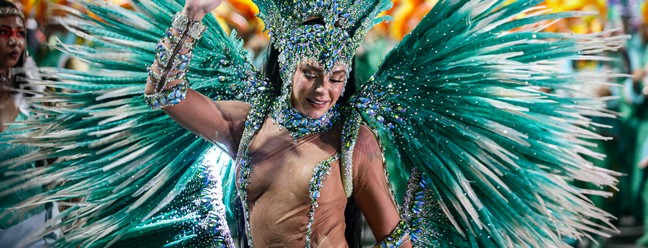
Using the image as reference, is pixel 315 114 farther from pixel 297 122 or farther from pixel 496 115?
pixel 496 115

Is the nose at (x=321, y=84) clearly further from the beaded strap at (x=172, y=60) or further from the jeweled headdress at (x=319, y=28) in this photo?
the beaded strap at (x=172, y=60)

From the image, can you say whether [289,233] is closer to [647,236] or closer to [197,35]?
[197,35]

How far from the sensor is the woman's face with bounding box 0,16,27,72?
85.0 inches

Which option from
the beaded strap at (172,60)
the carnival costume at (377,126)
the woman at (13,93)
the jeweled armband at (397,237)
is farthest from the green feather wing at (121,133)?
the woman at (13,93)

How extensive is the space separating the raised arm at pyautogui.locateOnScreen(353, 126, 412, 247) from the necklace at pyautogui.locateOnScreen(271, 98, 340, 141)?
3.2 inches

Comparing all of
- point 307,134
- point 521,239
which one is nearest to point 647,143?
point 521,239

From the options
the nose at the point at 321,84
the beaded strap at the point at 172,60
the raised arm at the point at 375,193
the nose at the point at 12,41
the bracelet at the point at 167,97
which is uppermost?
the nose at the point at 12,41

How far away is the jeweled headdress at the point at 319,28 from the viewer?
1.41m

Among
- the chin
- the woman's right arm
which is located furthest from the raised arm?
the woman's right arm

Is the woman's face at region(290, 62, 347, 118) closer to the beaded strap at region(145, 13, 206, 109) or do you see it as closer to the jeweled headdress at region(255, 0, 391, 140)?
the jeweled headdress at region(255, 0, 391, 140)

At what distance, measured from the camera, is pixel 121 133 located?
1578 mm

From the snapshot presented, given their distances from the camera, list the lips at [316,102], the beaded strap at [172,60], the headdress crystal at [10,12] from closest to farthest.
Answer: the beaded strap at [172,60] < the lips at [316,102] < the headdress crystal at [10,12]

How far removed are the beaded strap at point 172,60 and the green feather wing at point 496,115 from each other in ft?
1.28

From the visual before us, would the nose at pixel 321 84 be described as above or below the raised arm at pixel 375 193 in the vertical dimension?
above
